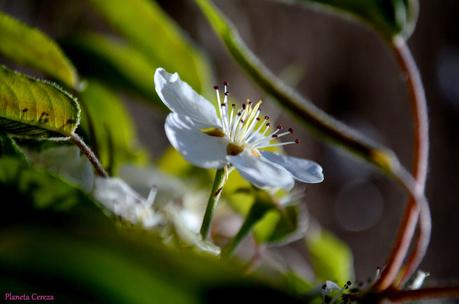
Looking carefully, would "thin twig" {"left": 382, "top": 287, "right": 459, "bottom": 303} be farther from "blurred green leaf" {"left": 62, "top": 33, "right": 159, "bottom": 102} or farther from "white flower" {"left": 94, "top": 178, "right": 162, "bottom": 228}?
"blurred green leaf" {"left": 62, "top": 33, "right": 159, "bottom": 102}

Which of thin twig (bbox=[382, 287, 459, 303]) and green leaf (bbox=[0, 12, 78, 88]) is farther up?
green leaf (bbox=[0, 12, 78, 88])

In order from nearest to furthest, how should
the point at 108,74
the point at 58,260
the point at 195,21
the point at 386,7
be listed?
the point at 58,260 → the point at 386,7 → the point at 108,74 → the point at 195,21

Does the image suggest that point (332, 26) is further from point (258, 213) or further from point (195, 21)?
point (258, 213)

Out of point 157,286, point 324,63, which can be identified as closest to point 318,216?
point 324,63

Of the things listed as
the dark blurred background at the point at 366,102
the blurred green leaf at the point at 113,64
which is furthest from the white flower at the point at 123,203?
the dark blurred background at the point at 366,102

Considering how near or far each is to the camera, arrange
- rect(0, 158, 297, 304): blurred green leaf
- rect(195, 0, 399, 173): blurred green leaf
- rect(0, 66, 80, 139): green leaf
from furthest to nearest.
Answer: rect(195, 0, 399, 173): blurred green leaf < rect(0, 66, 80, 139): green leaf < rect(0, 158, 297, 304): blurred green leaf

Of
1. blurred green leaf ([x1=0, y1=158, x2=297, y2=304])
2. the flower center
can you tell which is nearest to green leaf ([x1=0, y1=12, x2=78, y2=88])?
the flower center

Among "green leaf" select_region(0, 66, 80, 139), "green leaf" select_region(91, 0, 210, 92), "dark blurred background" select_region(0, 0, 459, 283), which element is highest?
"dark blurred background" select_region(0, 0, 459, 283)
